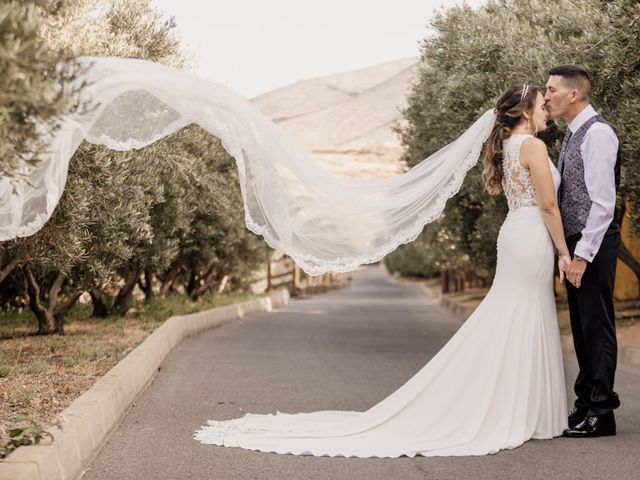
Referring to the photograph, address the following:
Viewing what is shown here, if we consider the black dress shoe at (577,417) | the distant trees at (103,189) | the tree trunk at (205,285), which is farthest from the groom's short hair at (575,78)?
the tree trunk at (205,285)

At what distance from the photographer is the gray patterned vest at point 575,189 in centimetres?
718

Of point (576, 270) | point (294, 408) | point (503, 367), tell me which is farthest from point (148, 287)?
point (576, 270)

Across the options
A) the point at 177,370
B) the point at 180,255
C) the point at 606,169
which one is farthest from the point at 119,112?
the point at 180,255

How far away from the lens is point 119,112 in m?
6.82

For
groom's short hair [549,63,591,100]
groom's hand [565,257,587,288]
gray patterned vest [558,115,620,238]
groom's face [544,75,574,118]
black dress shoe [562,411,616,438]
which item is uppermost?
groom's short hair [549,63,591,100]

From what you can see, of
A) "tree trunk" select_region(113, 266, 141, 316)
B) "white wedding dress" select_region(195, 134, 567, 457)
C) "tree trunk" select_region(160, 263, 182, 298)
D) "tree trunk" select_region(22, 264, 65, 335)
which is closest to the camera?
"white wedding dress" select_region(195, 134, 567, 457)

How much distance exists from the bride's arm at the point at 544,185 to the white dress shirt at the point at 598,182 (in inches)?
6.7

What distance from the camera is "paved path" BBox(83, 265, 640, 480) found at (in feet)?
19.8

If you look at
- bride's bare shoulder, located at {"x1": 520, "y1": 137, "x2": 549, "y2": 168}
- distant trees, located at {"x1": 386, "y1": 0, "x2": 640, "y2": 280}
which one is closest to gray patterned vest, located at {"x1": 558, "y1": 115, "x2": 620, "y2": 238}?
bride's bare shoulder, located at {"x1": 520, "y1": 137, "x2": 549, "y2": 168}

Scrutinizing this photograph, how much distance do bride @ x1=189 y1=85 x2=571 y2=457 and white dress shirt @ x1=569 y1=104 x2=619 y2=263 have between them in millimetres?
210

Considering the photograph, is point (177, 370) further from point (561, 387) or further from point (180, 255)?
point (180, 255)

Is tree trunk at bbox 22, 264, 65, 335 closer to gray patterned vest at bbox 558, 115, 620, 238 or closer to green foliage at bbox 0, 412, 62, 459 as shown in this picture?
green foliage at bbox 0, 412, 62, 459

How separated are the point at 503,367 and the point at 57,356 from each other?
599cm

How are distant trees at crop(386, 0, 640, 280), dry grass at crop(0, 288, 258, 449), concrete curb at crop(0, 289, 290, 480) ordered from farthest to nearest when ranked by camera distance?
distant trees at crop(386, 0, 640, 280) → dry grass at crop(0, 288, 258, 449) → concrete curb at crop(0, 289, 290, 480)
